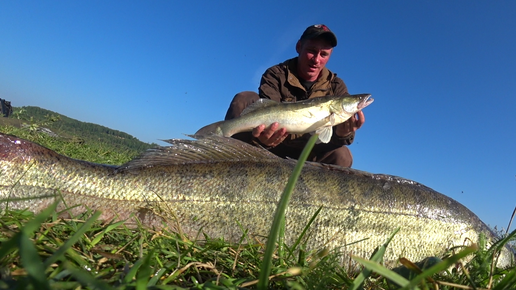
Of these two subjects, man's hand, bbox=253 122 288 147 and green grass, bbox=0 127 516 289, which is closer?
green grass, bbox=0 127 516 289

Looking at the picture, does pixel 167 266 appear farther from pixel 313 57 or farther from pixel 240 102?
pixel 313 57

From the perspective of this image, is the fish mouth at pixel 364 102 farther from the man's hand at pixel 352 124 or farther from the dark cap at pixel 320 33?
the dark cap at pixel 320 33

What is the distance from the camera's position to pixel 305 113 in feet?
17.5

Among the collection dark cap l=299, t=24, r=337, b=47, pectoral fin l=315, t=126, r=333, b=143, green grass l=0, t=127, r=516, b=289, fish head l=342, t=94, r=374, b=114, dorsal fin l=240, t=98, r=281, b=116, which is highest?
dark cap l=299, t=24, r=337, b=47

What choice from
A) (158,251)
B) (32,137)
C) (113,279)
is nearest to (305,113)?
(158,251)

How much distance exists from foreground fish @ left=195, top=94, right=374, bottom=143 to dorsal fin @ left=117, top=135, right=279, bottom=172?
2.29m

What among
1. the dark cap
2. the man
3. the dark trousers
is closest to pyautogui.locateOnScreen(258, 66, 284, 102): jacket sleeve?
the man

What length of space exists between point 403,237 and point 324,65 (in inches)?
182

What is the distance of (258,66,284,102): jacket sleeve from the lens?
19.9 ft

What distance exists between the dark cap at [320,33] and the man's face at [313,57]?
0.25 feet

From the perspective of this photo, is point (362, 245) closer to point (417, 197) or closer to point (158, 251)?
point (417, 197)

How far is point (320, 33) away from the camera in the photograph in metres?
6.44

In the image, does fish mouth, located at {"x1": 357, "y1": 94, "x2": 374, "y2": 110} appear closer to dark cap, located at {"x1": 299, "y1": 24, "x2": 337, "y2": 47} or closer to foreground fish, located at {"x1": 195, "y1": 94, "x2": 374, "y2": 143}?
foreground fish, located at {"x1": 195, "y1": 94, "x2": 374, "y2": 143}

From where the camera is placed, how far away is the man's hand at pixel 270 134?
526 centimetres
